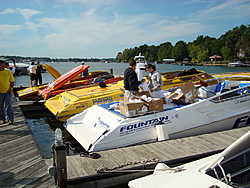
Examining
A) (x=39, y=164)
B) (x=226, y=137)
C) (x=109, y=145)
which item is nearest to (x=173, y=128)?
(x=226, y=137)

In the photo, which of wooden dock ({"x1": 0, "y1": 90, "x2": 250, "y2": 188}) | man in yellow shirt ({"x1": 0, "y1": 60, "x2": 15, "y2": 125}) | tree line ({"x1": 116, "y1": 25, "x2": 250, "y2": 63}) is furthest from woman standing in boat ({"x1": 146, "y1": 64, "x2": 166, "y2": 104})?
tree line ({"x1": 116, "y1": 25, "x2": 250, "y2": 63})

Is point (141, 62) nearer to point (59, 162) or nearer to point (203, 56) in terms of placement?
point (59, 162)

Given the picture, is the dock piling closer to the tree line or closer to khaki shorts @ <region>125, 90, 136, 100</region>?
khaki shorts @ <region>125, 90, 136, 100</region>

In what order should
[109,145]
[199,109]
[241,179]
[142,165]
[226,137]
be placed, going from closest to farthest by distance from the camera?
1. [241,179]
2. [142,165]
3. [109,145]
4. [226,137]
5. [199,109]

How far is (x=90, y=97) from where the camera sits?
9.33 metres

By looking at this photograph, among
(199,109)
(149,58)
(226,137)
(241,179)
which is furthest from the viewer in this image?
(149,58)

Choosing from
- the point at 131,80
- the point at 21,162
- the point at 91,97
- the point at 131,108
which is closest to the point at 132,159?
the point at 131,108

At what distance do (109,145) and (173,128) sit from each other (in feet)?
5.73

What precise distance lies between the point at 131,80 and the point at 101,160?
8.12 feet

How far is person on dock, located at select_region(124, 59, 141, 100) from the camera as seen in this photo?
20.6 feet

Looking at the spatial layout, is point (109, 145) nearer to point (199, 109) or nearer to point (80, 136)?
point (80, 136)

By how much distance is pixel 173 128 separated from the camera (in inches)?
237

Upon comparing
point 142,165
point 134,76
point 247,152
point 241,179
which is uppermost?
point 134,76

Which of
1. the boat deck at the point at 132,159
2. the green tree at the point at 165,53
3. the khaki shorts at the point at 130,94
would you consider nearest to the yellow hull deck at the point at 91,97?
the khaki shorts at the point at 130,94
